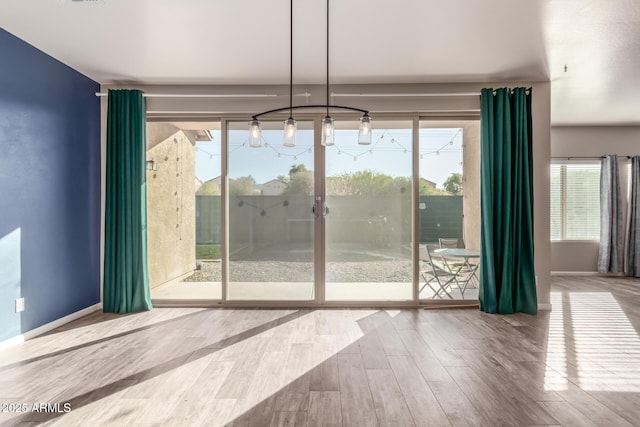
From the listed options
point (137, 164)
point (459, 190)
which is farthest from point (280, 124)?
point (459, 190)

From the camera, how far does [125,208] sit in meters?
3.85

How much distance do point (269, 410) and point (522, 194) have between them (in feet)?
10.7

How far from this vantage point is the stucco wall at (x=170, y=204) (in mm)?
4500

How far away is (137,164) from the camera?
389cm

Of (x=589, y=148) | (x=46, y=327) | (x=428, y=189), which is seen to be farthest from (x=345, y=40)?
(x=589, y=148)

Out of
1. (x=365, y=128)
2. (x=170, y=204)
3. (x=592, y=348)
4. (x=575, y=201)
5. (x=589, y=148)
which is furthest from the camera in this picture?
(x=575, y=201)

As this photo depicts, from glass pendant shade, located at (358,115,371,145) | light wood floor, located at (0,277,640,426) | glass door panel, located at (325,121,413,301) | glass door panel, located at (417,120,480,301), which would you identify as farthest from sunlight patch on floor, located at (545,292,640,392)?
glass pendant shade, located at (358,115,371,145)

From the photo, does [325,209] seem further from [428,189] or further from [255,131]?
[255,131]

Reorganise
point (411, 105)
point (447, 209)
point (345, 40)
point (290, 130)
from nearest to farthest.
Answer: point (290, 130), point (345, 40), point (411, 105), point (447, 209)

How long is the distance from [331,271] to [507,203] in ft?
6.53

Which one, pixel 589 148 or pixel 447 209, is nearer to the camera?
pixel 447 209

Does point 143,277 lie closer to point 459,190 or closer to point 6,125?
point 6,125

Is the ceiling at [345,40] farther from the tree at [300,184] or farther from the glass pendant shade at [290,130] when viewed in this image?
the tree at [300,184]

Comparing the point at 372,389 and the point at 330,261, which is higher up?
the point at 330,261
